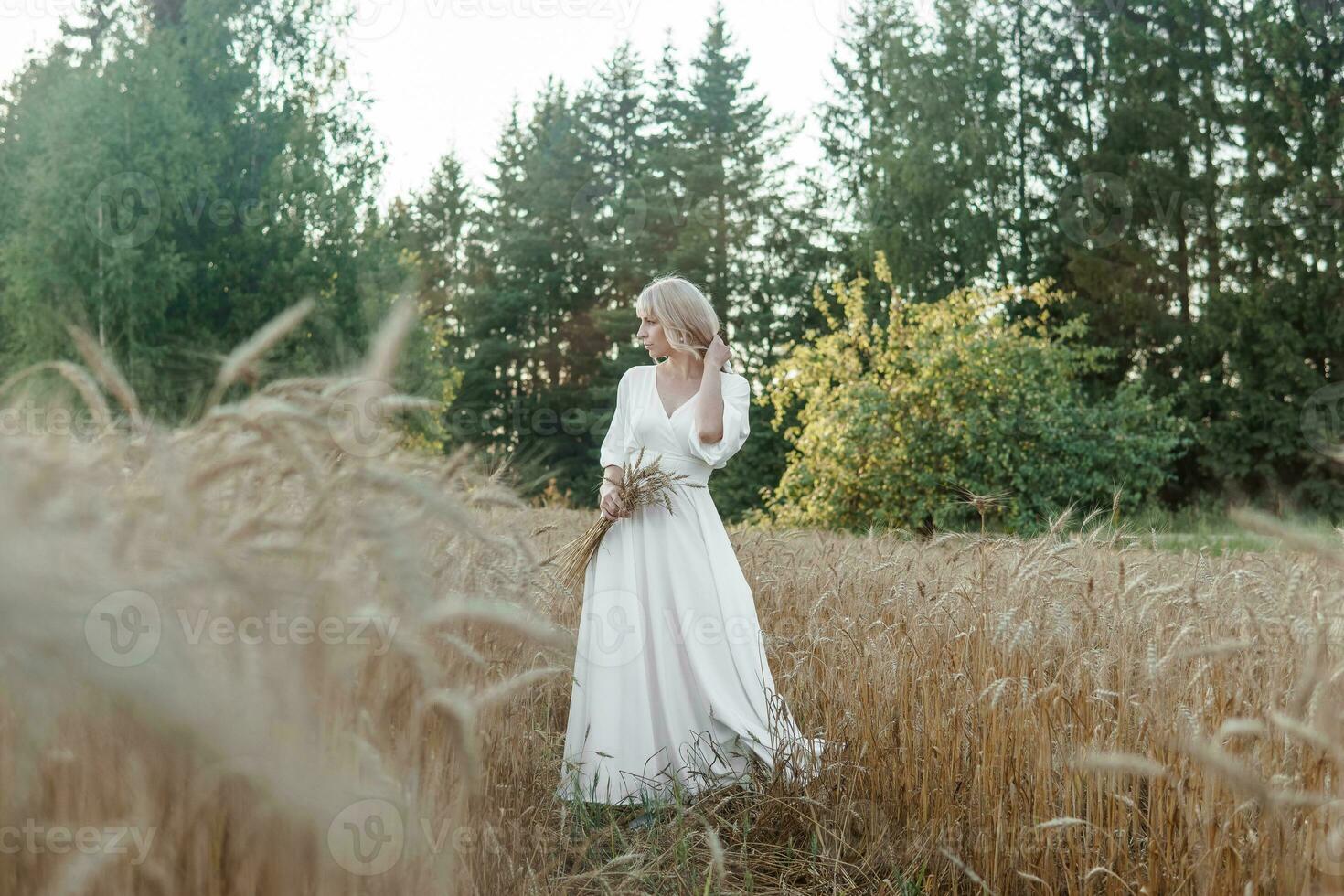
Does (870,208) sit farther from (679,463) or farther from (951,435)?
(679,463)

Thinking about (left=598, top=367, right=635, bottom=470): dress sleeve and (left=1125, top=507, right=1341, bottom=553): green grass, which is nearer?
(left=598, top=367, right=635, bottom=470): dress sleeve

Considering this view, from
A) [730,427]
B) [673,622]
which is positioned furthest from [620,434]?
[673,622]

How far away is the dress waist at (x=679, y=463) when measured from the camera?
13.3ft

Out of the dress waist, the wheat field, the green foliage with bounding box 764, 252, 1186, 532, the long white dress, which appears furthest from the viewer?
the green foliage with bounding box 764, 252, 1186, 532

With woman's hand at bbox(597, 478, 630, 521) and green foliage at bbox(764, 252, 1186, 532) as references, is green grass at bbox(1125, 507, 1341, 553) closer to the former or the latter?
green foliage at bbox(764, 252, 1186, 532)

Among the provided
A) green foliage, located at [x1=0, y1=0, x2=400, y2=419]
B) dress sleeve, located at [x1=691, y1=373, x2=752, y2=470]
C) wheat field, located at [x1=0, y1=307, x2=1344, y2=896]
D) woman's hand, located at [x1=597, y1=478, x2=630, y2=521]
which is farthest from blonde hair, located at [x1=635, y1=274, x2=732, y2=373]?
green foliage, located at [x1=0, y1=0, x2=400, y2=419]

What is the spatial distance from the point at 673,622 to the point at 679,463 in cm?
60

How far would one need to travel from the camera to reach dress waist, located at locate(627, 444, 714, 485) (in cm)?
405

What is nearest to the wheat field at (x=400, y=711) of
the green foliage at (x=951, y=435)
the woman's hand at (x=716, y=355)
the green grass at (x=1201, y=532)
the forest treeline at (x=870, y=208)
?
the woman's hand at (x=716, y=355)

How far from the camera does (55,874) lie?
1.13 meters

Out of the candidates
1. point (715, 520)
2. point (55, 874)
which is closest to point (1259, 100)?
point (715, 520)

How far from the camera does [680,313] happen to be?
13.4 ft

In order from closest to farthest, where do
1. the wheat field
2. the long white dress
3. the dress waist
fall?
the wheat field
the long white dress
the dress waist

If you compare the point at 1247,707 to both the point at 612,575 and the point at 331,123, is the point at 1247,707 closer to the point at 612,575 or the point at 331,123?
the point at 612,575
